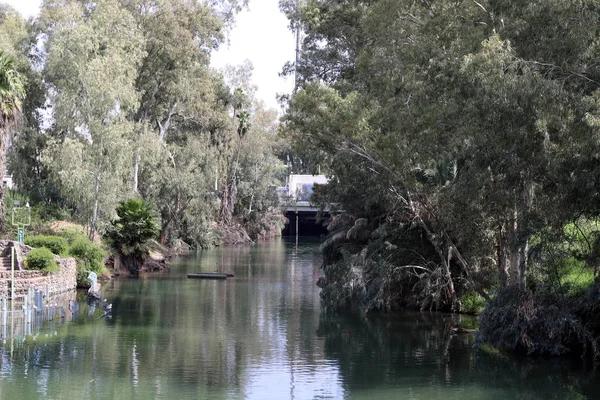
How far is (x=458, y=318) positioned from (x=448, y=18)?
11.7 m

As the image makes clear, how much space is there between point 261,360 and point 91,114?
25.6 metres

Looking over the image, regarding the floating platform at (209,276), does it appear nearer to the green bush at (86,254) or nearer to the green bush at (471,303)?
the green bush at (86,254)

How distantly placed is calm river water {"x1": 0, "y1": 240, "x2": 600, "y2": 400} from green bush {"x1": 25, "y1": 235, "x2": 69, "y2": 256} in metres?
5.18

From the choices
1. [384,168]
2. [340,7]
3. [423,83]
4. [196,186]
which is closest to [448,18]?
[423,83]

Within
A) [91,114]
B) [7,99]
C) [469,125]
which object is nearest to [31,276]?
[7,99]

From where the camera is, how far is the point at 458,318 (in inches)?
1289

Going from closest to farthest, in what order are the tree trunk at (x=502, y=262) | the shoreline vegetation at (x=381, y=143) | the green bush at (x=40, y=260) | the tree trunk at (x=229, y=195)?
the shoreline vegetation at (x=381, y=143) < the tree trunk at (x=502, y=262) < the green bush at (x=40, y=260) < the tree trunk at (x=229, y=195)

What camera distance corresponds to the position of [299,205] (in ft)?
315

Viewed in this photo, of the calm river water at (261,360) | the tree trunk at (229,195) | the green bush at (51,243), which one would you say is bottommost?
the calm river water at (261,360)

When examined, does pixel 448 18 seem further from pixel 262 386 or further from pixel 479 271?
pixel 262 386

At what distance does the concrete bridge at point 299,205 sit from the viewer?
310 feet

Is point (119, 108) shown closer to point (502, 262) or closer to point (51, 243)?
point (51, 243)

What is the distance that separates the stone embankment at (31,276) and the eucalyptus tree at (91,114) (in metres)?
6.34

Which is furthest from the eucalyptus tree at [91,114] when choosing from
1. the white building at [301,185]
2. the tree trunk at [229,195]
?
the white building at [301,185]
